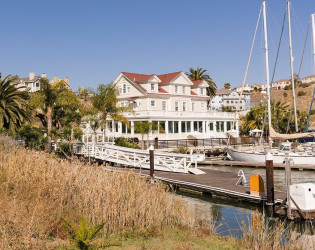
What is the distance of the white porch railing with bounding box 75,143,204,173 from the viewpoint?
22.8m

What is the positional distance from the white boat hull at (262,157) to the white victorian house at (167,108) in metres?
15.3

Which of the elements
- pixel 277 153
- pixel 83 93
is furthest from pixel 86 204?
pixel 83 93

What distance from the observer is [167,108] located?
54156 mm

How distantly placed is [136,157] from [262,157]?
503 inches

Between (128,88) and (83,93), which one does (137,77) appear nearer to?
(128,88)

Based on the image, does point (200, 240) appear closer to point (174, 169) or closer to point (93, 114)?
point (174, 169)

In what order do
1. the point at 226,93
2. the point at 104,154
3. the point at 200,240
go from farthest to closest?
the point at 226,93
the point at 104,154
the point at 200,240

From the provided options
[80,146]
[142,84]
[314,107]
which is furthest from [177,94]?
[314,107]

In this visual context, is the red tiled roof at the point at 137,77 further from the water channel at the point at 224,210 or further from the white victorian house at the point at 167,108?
the water channel at the point at 224,210

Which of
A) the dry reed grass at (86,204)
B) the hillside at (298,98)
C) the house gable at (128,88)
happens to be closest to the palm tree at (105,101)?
the house gable at (128,88)

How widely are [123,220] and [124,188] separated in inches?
48.9

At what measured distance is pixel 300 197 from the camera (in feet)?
42.5

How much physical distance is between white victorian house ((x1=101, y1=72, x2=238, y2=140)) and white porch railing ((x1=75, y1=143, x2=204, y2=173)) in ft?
64.6

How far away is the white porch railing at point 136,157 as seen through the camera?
22.8 m
